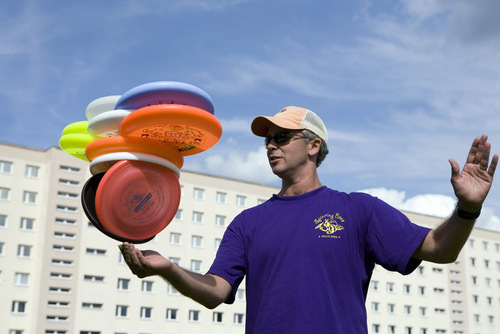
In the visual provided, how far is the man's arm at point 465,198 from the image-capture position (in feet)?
11.0

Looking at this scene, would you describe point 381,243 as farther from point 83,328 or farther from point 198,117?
point 83,328

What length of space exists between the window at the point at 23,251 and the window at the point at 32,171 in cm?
718

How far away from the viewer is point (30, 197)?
6150 cm

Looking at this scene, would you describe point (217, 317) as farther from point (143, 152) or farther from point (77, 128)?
point (143, 152)

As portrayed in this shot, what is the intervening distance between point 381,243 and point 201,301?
117 cm

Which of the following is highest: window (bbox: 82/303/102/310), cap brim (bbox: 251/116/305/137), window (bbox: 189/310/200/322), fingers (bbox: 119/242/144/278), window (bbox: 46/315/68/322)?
cap brim (bbox: 251/116/305/137)

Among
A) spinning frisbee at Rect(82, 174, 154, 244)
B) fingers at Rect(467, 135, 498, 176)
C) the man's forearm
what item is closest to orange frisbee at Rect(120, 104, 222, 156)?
spinning frisbee at Rect(82, 174, 154, 244)

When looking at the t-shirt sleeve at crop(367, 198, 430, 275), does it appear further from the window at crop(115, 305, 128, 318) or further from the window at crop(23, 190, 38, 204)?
the window at crop(23, 190, 38, 204)

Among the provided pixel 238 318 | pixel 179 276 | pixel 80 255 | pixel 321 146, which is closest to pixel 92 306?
pixel 80 255

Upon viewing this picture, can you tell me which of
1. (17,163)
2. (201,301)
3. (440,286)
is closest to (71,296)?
(17,163)

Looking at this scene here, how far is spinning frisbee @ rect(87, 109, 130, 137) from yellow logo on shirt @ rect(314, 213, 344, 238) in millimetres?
1385

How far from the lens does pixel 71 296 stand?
197 ft

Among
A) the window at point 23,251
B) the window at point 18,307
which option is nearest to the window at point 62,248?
the window at point 23,251

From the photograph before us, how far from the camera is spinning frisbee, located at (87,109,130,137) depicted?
151 inches
